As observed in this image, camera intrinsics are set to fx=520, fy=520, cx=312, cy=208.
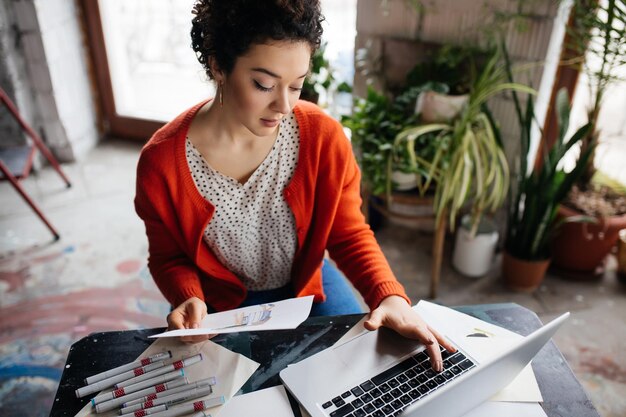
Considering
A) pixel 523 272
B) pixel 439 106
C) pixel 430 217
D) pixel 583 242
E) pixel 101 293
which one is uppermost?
pixel 439 106

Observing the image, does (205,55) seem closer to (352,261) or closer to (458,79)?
(352,261)

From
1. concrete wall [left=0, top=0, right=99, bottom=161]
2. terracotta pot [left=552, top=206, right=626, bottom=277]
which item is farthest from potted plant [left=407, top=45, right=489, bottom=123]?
concrete wall [left=0, top=0, right=99, bottom=161]

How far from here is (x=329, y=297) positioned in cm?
131

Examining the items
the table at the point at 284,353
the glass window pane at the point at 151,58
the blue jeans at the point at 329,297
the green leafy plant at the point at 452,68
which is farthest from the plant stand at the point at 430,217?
the glass window pane at the point at 151,58

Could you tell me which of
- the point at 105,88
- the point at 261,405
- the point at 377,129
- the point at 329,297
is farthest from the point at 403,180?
the point at 105,88

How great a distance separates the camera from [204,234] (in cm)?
120

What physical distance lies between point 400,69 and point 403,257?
850mm

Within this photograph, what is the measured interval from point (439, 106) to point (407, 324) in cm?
116

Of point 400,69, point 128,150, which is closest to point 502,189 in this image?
point 400,69

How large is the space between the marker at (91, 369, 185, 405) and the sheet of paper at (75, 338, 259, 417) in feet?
0.05

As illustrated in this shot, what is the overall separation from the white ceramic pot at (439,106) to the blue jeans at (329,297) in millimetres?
849

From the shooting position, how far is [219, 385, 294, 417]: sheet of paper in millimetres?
Answer: 852

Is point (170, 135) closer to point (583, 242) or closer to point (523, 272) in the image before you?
point (523, 272)

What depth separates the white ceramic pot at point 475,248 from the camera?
Answer: 7.20 ft
